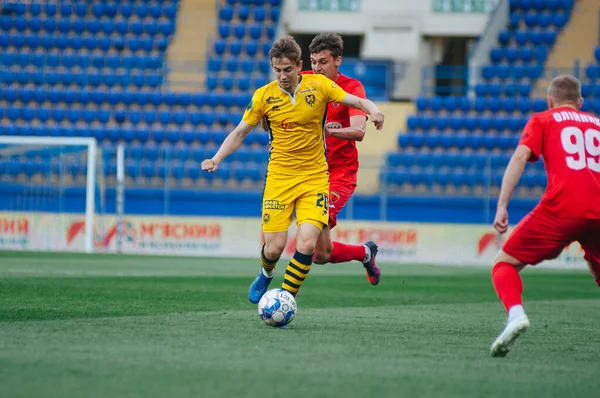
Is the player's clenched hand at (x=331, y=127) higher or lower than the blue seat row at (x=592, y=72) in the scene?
lower

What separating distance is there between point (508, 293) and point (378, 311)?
3.05 meters

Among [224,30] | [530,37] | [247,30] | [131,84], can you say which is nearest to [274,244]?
[131,84]

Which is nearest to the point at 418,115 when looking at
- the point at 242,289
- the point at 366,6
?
the point at 366,6

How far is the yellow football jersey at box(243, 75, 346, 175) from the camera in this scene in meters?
7.55

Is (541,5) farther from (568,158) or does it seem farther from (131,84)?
(568,158)

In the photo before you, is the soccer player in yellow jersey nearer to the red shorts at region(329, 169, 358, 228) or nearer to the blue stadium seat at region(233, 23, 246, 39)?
the red shorts at region(329, 169, 358, 228)

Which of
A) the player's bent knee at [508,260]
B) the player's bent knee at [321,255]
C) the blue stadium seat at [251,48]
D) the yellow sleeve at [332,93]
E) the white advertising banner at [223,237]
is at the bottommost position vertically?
the white advertising banner at [223,237]

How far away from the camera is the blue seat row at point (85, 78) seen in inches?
1014

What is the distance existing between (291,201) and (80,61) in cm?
1989

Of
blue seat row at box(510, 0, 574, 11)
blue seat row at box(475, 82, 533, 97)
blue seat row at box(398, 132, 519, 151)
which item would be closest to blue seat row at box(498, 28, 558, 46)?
blue seat row at box(510, 0, 574, 11)

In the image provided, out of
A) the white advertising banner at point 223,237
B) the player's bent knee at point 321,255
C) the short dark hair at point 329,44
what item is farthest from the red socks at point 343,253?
the white advertising banner at point 223,237

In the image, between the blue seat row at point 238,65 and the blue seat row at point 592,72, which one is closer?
the blue seat row at point 592,72

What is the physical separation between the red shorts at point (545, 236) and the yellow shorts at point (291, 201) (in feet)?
6.02

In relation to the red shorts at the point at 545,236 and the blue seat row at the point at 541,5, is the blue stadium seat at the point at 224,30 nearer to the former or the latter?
the blue seat row at the point at 541,5
